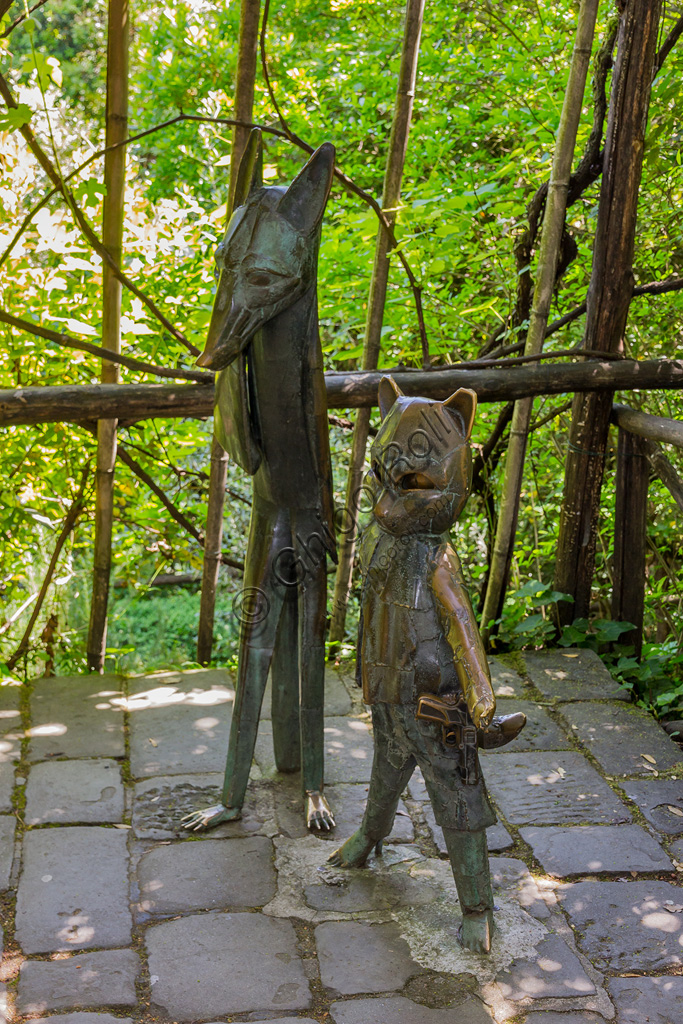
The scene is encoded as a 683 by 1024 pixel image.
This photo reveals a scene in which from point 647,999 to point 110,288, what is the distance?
123 inches

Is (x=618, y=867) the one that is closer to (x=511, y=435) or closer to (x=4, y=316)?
(x=511, y=435)

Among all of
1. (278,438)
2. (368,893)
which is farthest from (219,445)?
(368,893)

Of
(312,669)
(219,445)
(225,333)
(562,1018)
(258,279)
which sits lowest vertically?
(562,1018)

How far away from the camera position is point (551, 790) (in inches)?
130

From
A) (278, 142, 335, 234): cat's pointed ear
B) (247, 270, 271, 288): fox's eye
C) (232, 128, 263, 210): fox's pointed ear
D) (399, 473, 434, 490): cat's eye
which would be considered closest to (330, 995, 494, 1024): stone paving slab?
(399, 473, 434, 490): cat's eye

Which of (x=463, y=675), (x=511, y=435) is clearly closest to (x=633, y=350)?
(x=511, y=435)

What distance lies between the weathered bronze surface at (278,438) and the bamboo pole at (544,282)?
63.9 inches

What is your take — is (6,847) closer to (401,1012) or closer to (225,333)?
(401,1012)

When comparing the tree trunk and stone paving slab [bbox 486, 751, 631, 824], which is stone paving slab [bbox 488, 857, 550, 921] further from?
the tree trunk

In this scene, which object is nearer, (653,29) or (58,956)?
(58,956)

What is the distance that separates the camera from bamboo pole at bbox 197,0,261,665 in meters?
3.55

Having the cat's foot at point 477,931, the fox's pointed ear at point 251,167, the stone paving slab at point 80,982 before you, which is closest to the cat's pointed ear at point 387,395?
the fox's pointed ear at point 251,167

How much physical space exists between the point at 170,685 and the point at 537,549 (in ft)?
6.96

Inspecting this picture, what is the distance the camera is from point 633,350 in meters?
5.03
